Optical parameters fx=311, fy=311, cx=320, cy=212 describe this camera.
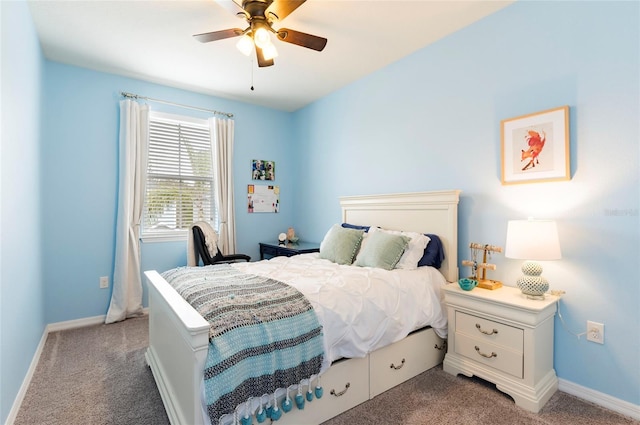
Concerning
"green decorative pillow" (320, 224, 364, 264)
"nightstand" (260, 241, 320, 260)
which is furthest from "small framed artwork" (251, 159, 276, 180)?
"green decorative pillow" (320, 224, 364, 264)

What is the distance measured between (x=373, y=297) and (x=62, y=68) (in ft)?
12.5

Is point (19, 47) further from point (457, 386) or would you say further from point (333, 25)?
point (457, 386)

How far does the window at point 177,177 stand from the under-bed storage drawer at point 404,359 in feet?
9.50

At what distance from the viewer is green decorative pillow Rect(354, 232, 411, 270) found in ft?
8.20

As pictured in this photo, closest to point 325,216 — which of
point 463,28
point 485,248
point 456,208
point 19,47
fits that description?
point 456,208

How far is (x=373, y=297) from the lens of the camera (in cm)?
197

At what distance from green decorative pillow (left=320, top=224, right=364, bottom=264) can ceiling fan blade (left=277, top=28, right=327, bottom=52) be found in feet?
5.20

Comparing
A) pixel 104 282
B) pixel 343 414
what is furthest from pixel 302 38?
pixel 104 282

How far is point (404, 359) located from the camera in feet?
7.00

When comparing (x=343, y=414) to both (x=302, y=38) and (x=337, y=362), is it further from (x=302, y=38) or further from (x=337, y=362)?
(x=302, y=38)

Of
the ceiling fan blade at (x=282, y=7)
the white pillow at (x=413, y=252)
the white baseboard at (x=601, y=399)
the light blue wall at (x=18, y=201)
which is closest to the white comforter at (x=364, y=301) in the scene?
the white pillow at (x=413, y=252)

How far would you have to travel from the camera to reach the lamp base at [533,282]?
1.99 meters

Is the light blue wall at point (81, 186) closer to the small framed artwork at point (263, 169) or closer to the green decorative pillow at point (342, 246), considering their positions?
the small framed artwork at point (263, 169)

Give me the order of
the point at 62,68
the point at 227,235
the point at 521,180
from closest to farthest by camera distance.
A: the point at 521,180, the point at 62,68, the point at 227,235
